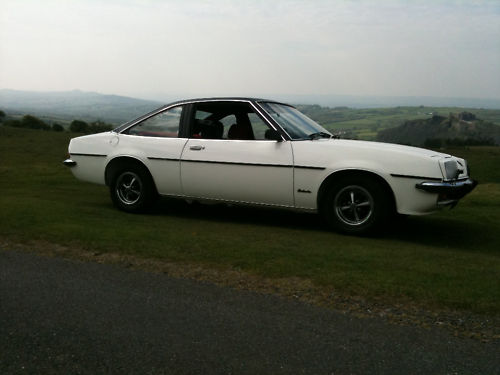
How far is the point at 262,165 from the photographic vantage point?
7121mm

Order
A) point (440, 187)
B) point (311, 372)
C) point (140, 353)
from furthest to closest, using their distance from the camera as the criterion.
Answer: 1. point (440, 187)
2. point (140, 353)
3. point (311, 372)

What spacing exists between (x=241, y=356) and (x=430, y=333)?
52.5 inches

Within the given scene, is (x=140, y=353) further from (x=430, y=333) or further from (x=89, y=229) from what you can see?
(x=89, y=229)

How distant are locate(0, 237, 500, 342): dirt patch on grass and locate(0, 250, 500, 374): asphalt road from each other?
0.15 metres

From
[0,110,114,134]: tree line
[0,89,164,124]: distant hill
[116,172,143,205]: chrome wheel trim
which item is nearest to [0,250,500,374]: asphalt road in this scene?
[116,172,143,205]: chrome wheel trim

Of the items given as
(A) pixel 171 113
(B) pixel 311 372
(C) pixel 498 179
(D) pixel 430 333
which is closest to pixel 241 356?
(B) pixel 311 372

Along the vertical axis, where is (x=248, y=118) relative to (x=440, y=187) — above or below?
above

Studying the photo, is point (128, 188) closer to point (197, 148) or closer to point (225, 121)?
point (197, 148)

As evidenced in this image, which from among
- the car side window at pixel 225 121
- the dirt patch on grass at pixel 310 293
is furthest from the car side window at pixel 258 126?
the dirt patch on grass at pixel 310 293

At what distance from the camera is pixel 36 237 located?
6211mm

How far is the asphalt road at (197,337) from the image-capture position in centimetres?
314

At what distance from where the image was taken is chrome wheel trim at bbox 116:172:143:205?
8109 mm

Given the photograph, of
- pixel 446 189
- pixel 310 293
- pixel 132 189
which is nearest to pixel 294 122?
pixel 446 189

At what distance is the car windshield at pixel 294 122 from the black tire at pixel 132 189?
2071 millimetres
